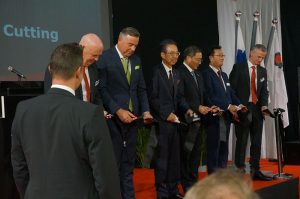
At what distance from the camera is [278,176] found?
628 centimetres

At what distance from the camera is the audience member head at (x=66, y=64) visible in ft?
7.49

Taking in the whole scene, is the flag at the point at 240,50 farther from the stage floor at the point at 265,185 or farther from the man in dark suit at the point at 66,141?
the man in dark suit at the point at 66,141

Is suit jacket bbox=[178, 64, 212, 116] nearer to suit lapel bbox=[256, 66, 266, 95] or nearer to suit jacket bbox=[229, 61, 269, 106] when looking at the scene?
suit jacket bbox=[229, 61, 269, 106]

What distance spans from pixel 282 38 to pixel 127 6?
12.1ft

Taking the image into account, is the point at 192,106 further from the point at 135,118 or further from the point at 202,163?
the point at 202,163

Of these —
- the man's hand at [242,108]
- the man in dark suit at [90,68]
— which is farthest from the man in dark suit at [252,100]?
the man in dark suit at [90,68]

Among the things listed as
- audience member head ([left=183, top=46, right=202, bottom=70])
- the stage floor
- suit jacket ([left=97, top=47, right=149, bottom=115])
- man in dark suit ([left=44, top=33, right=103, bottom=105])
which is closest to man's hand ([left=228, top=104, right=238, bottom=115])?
audience member head ([left=183, top=46, right=202, bottom=70])

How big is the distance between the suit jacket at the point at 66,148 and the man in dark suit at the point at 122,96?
183 cm

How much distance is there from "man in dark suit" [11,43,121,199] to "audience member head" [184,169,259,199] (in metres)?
1.17

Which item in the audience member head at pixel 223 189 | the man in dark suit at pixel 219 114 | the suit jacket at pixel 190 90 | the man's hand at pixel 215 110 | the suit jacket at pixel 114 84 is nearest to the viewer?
the audience member head at pixel 223 189

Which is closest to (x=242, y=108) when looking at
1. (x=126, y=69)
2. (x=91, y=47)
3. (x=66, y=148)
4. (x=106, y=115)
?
(x=126, y=69)

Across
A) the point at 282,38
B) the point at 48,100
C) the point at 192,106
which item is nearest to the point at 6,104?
the point at 48,100

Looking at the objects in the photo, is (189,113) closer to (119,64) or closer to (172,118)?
(172,118)

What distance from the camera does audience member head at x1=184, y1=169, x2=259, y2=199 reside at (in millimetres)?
1106
